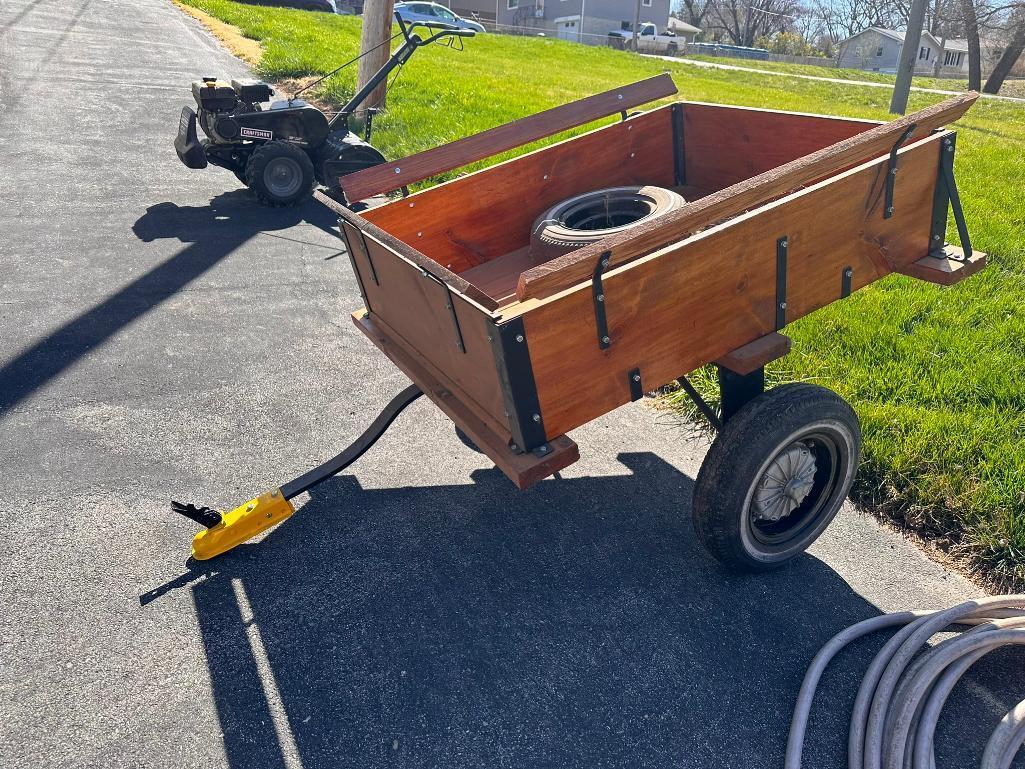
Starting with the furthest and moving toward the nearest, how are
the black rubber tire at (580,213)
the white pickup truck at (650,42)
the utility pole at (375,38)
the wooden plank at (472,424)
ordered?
the white pickup truck at (650,42)
the utility pole at (375,38)
the black rubber tire at (580,213)
the wooden plank at (472,424)

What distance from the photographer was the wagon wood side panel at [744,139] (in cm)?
384

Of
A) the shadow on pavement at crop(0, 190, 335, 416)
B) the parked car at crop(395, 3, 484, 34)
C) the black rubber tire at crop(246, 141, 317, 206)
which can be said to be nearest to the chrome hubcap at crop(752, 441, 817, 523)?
the shadow on pavement at crop(0, 190, 335, 416)

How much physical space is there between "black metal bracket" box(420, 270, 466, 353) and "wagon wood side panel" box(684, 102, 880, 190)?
223 centimetres

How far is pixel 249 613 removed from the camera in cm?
305

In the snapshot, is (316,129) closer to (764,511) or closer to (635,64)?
(764,511)

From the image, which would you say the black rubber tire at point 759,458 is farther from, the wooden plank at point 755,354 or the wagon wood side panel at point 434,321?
the wagon wood side panel at point 434,321

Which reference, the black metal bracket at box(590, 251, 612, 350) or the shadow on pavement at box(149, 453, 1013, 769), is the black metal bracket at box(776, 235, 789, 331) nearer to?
the black metal bracket at box(590, 251, 612, 350)

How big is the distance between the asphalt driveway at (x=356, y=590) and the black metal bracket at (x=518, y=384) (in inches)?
34.4

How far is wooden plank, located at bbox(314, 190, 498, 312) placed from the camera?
2.38 m

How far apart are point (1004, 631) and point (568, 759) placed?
1506 mm

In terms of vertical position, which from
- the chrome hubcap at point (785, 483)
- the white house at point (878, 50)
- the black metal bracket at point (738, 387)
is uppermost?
the black metal bracket at point (738, 387)

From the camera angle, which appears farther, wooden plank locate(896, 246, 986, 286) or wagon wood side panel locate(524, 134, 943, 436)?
wooden plank locate(896, 246, 986, 286)

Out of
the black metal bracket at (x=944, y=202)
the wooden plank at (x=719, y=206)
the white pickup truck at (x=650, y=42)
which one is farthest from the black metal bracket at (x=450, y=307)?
the white pickup truck at (x=650, y=42)

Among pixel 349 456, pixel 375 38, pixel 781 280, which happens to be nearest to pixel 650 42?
pixel 375 38
